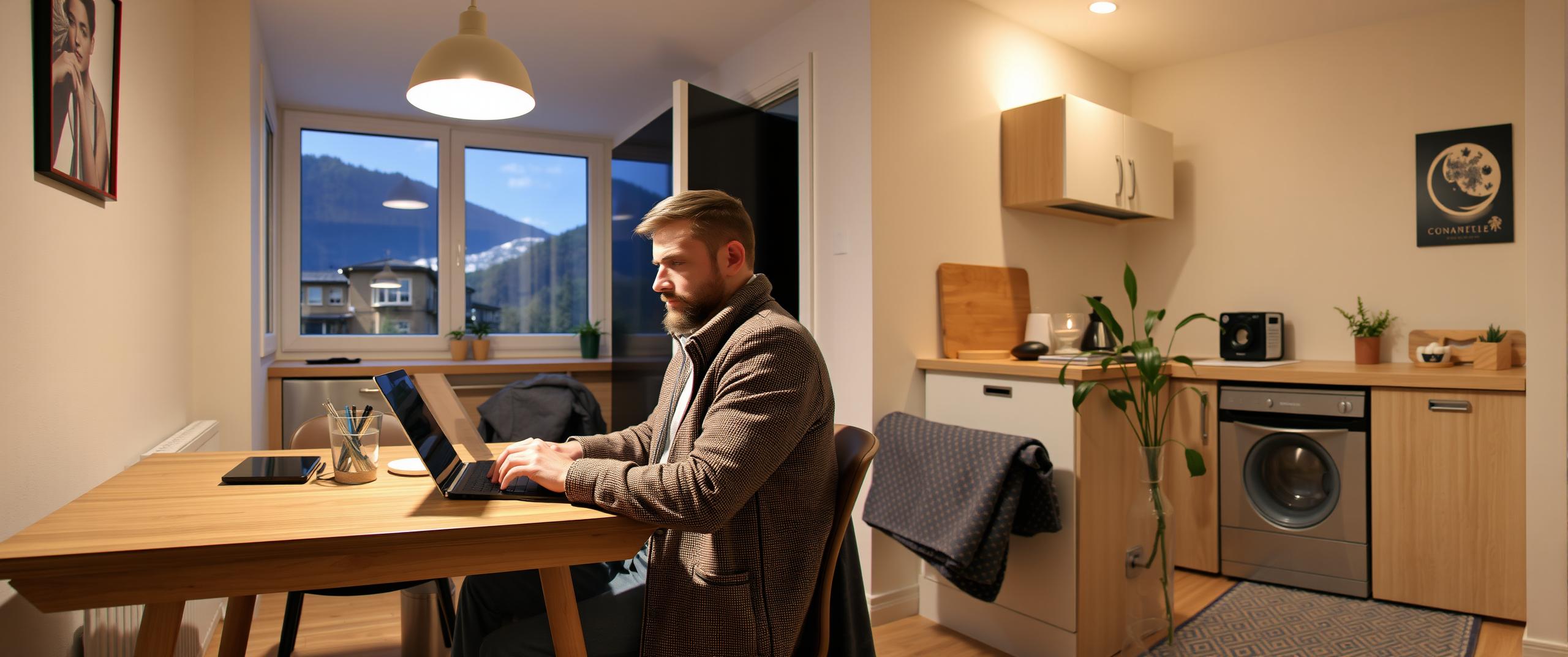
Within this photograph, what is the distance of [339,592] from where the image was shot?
6.52 ft

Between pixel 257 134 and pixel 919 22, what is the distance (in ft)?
8.39

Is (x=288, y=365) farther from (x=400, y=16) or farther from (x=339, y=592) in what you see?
(x=339, y=592)

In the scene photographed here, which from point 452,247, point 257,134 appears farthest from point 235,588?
point 452,247

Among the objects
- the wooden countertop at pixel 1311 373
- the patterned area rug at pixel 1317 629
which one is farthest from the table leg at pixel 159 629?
the patterned area rug at pixel 1317 629

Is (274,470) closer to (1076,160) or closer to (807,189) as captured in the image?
(807,189)

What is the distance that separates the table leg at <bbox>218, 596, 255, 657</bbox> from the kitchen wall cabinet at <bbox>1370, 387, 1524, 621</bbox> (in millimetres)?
3462

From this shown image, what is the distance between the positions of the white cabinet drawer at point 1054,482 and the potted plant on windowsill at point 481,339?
119 inches

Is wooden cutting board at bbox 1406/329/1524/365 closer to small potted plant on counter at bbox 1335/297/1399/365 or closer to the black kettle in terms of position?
small potted plant on counter at bbox 1335/297/1399/365

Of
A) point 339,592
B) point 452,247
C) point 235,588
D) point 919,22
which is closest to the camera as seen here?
point 235,588

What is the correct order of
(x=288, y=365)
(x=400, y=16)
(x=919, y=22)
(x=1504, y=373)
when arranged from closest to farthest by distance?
(x=1504, y=373) < (x=919, y=22) < (x=400, y=16) < (x=288, y=365)

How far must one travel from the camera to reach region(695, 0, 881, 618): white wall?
2.79 meters

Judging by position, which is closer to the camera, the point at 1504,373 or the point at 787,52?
the point at 1504,373

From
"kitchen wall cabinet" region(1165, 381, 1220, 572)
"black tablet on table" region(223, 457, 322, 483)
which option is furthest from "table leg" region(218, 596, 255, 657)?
"kitchen wall cabinet" region(1165, 381, 1220, 572)

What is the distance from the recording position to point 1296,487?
305 cm
